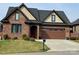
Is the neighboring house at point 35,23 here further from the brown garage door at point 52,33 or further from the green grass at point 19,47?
the green grass at point 19,47

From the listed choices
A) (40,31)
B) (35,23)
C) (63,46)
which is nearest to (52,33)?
(40,31)

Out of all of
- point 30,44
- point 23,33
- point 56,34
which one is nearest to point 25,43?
point 30,44

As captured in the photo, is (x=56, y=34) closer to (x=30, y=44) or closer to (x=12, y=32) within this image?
(x=12, y=32)

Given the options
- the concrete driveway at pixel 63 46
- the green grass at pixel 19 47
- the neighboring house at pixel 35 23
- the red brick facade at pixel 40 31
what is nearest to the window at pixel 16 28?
the neighboring house at pixel 35 23

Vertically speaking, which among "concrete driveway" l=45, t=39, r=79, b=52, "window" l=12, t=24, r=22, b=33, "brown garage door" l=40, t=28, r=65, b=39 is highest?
"window" l=12, t=24, r=22, b=33

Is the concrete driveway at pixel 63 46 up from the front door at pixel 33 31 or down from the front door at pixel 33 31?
down

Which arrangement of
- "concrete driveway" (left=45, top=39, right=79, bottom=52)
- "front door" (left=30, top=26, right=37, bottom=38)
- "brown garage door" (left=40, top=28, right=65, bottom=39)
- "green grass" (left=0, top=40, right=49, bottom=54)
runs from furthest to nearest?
"brown garage door" (left=40, top=28, right=65, bottom=39)
"front door" (left=30, top=26, right=37, bottom=38)
"concrete driveway" (left=45, top=39, right=79, bottom=52)
"green grass" (left=0, top=40, right=49, bottom=54)

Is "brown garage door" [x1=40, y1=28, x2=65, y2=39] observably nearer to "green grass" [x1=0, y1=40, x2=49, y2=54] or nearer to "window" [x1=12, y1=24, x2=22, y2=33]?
"window" [x1=12, y1=24, x2=22, y2=33]

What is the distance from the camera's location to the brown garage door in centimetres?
4394

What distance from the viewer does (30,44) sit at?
29.7 metres

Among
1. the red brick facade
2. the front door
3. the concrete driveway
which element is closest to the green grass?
the concrete driveway

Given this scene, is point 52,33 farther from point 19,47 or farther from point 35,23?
point 19,47

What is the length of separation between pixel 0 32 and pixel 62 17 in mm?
10539

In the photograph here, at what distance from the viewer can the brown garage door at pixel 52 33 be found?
43.9 meters
